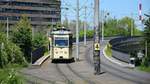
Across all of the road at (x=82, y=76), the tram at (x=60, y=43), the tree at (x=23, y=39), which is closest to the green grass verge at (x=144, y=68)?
the road at (x=82, y=76)

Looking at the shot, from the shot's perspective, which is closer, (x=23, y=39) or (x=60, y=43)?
(x=60, y=43)

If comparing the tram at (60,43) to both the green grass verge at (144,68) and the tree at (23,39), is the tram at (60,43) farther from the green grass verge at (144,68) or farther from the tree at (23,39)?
the green grass verge at (144,68)

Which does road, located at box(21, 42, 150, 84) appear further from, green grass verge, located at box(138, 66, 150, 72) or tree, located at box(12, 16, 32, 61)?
tree, located at box(12, 16, 32, 61)

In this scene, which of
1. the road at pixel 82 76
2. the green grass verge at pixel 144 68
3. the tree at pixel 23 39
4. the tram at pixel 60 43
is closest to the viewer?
the road at pixel 82 76

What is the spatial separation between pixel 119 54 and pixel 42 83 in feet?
86.4

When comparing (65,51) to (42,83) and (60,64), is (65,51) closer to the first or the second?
(60,64)

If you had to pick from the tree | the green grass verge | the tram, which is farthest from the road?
the tree

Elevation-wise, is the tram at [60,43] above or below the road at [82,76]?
above

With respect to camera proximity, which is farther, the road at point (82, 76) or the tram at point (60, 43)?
the tram at point (60, 43)

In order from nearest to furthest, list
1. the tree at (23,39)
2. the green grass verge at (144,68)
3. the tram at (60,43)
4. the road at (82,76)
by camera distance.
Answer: the road at (82,76) → the green grass verge at (144,68) → the tram at (60,43) → the tree at (23,39)

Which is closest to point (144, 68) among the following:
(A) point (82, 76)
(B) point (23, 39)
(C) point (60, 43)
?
(A) point (82, 76)

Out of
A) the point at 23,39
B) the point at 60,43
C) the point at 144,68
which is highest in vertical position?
the point at 23,39

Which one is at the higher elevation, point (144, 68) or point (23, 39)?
point (23, 39)

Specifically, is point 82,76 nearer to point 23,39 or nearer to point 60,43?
point 60,43
